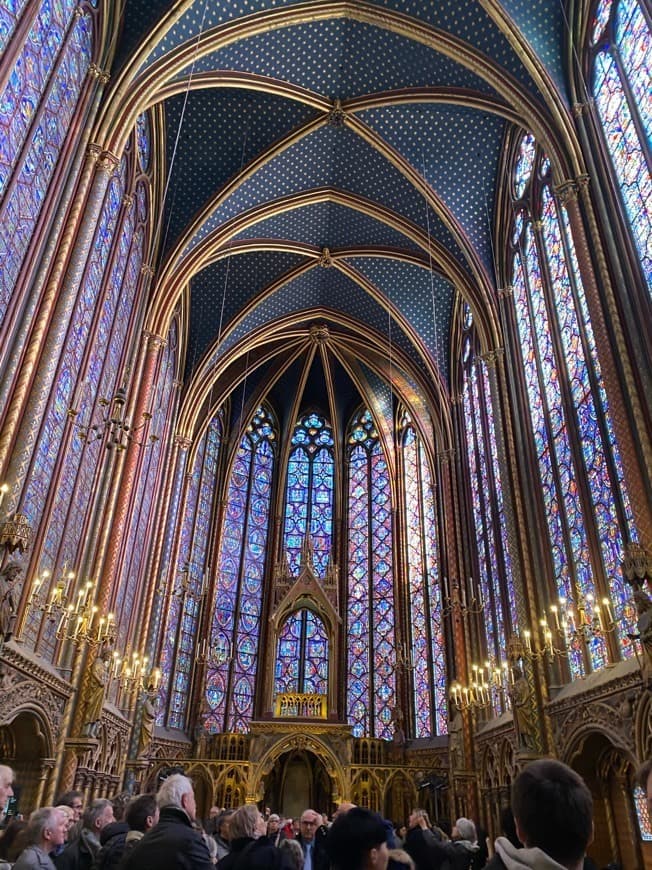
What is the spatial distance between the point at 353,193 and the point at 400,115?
2.95 metres

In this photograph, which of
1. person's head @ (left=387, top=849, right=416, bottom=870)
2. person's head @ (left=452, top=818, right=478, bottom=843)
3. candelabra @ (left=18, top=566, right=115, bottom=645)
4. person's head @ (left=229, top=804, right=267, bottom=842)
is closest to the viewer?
person's head @ (left=387, top=849, right=416, bottom=870)

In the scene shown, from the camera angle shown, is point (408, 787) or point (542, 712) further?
point (408, 787)

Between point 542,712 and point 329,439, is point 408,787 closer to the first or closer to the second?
point 542,712

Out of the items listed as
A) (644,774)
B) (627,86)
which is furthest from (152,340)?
(644,774)


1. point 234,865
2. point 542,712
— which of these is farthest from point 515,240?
point 234,865

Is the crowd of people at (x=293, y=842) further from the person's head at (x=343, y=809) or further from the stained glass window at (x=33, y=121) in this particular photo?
the stained glass window at (x=33, y=121)

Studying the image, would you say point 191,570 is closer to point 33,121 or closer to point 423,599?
point 423,599

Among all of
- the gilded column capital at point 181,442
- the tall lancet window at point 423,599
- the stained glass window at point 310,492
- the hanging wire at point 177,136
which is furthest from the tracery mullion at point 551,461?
the stained glass window at point 310,492

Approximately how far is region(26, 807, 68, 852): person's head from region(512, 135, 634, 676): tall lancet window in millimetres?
Result: 9812

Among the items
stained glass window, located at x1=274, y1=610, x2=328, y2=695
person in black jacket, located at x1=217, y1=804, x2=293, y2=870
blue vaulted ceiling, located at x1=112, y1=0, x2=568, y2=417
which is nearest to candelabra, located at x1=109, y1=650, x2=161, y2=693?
stained glass window, located at x1=274, y1=610, x2=328, y2=695

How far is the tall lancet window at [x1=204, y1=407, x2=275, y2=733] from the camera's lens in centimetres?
2338

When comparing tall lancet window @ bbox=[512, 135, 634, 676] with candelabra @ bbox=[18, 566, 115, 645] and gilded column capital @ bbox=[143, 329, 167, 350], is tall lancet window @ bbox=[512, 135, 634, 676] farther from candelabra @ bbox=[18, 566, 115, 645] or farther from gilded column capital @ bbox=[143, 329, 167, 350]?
gilded column capital @ bbox=[143, 329, 167, 350]

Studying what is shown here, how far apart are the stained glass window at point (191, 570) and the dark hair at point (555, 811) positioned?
17.9 m

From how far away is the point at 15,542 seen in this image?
888 cm
